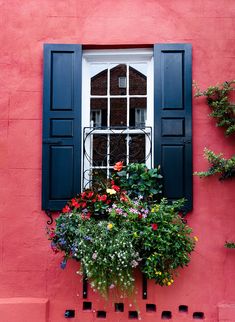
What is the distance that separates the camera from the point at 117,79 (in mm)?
5176

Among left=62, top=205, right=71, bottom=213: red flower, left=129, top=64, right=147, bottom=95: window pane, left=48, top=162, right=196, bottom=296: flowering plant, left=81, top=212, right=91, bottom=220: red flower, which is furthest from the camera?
left=129, top=64, right=147, bottom=95: window pane

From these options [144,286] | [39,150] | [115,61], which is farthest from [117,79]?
[144,286]

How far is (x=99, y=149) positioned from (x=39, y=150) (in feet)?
2.22

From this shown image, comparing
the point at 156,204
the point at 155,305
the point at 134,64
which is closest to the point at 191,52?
the point at 134,64

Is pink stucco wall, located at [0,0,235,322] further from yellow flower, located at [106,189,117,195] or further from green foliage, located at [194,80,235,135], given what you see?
yellow flower, located at [106,189,117,195]

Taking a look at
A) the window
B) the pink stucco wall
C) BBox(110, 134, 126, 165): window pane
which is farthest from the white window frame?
BBox(110, 134, 126, 165): window pane

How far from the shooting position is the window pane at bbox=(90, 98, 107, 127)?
5066 millimetres

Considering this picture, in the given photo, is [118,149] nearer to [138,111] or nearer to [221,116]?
[138,111]

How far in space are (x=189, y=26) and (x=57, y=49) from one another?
149 cm

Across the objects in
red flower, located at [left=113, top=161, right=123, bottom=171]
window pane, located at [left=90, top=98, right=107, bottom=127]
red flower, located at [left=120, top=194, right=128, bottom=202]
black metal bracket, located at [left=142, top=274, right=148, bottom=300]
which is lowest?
black metal bracket, located at [left=142, top=274, right=148, bottom=300]

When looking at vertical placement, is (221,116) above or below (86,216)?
above

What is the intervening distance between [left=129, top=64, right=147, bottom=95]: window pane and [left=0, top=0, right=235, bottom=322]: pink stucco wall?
0.33 meters

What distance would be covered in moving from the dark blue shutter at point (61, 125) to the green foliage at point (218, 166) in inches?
53.3

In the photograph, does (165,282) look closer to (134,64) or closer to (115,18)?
(134,64)
